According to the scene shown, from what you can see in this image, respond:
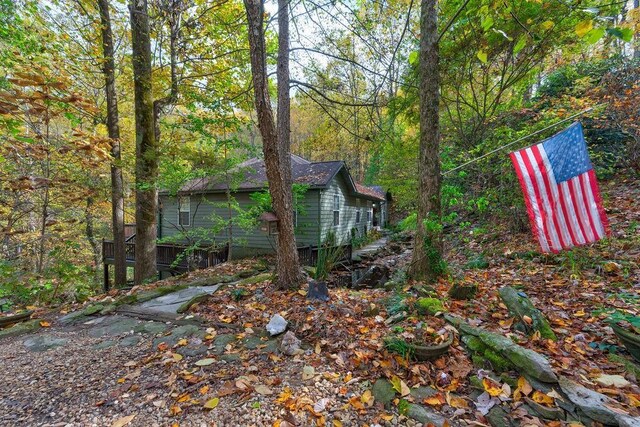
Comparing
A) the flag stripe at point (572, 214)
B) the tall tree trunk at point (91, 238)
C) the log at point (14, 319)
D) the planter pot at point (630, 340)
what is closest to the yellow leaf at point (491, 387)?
the planter pot at point (630, 340)

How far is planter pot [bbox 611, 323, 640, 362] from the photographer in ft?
7.00

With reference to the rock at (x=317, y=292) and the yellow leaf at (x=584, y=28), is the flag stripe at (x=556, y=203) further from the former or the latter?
the rock at (x=317, y=292)

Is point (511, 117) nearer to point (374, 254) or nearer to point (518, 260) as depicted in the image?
point (518, 260)

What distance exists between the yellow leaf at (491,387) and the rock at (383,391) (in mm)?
635

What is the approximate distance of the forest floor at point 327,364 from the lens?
6.31ft

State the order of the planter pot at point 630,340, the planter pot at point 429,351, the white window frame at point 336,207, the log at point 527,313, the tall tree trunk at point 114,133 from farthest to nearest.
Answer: the white window frame at point 336,207, the tall tree trunk at point 114,133, the log at point 527,313, the planter pot at point 429,351, the planter pot at point 630,340

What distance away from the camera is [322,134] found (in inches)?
252

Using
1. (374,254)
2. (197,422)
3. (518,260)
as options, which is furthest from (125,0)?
(374,254)

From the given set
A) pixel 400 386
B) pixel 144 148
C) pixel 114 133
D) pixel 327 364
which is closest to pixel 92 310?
pixel 327 364

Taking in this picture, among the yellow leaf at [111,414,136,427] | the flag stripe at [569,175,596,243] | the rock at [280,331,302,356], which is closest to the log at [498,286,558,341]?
the flag stripe at [569,175,596,243]

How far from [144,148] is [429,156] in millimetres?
6520

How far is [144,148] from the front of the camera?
695cm

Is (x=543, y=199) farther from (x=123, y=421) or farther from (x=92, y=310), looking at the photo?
(x=92, y=310)

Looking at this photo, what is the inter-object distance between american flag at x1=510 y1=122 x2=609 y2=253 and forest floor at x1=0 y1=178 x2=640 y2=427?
70 centimetres
